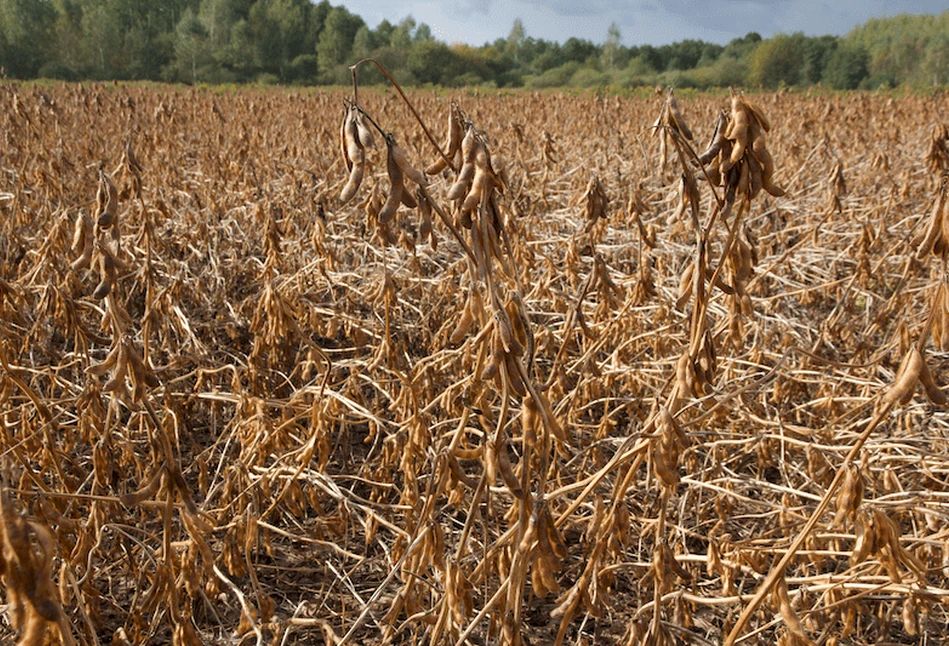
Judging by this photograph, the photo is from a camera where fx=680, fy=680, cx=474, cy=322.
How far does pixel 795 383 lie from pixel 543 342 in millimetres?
1096

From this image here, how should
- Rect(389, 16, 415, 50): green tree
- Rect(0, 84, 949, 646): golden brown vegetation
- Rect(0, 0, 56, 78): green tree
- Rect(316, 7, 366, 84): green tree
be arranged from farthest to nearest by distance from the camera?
1. Rect(389, 16, 415, 50): green tree
2. Rect(316, 7, 366, 84): green tree
3. Rect(0, 0, 56, 78): green tree
4. Rect(0, 84, 949, 646): golden brown vegetation

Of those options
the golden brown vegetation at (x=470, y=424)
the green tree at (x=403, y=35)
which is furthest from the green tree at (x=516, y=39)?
the golden brown vegetation at (x=470, y=424)

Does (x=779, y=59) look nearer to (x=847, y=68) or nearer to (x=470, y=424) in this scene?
(x=847, y=68)

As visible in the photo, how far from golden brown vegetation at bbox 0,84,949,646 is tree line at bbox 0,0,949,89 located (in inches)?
1131

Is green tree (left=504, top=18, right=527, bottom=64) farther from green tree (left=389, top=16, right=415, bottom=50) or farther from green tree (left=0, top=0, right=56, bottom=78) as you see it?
green tree (left=0, top=0, right=56, bottom=78)

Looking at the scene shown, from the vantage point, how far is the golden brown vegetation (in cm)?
119

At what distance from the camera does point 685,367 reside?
52.2 inches

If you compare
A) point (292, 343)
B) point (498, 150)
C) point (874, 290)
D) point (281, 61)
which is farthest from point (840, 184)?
point (281, 61)

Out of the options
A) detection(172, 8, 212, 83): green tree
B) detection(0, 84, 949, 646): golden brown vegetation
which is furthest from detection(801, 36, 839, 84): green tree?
detection(0, 84, 949, 646): golden brown vegetation

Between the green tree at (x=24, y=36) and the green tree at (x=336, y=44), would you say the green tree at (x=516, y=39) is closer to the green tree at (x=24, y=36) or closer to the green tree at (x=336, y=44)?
the green tree at (x=336, y=44)

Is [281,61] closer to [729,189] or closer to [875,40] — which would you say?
[875,40]

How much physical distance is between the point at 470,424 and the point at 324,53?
53374 mm

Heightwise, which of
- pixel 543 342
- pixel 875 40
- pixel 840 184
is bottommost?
pixel 543 342

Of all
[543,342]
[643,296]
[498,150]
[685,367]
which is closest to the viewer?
[685,367]
